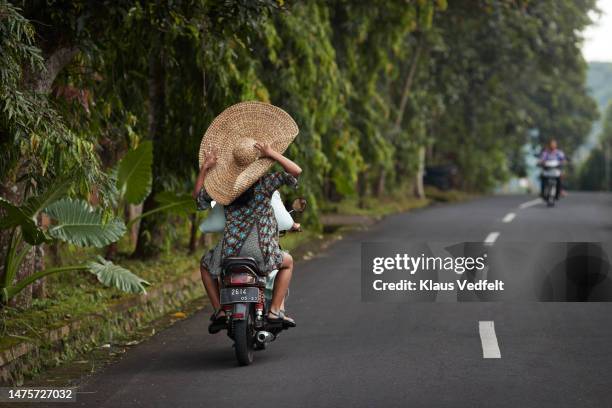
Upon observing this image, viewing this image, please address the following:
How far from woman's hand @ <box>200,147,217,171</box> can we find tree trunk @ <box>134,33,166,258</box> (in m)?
5.62

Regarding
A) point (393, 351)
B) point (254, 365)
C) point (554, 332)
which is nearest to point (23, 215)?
A: point (254, 365)

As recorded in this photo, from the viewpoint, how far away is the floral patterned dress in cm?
859

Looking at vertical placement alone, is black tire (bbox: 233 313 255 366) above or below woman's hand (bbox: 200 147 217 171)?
below

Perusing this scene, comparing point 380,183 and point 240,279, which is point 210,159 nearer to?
point 240,279

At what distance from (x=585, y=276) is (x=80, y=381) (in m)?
7.78

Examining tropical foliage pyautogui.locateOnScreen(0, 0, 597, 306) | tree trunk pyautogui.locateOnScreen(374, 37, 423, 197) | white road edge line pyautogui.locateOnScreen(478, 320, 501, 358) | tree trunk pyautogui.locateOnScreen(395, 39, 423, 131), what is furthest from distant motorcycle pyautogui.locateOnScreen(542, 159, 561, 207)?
white road edge line pyautogui.locateOnScreen(478, 320, 501, 358)

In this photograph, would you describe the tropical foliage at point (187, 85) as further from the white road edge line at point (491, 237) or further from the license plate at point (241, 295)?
the white road edge line at point (491, 237)

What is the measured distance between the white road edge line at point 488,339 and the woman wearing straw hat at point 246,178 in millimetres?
1825

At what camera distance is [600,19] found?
39469mm

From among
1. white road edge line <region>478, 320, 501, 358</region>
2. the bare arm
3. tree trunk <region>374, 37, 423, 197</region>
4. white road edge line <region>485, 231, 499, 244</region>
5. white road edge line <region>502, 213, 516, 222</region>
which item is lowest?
white road edge line <region>502, 213, 516, 222</region>

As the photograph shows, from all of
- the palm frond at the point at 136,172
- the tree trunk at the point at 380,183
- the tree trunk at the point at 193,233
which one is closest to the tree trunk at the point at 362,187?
the tree trunk at the point at 380,183

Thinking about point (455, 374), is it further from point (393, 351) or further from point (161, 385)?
point (161, 385)

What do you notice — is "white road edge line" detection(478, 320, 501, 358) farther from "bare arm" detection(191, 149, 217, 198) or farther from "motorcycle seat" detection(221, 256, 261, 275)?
"bare arm" detection(191, 149, 217, 198)

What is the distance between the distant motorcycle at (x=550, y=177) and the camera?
99.1 ft
